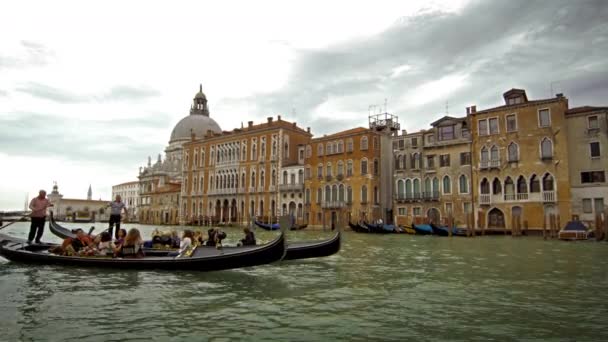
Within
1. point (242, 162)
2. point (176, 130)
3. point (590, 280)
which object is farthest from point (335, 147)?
point (176, 130)

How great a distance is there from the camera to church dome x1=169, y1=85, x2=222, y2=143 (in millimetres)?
62375

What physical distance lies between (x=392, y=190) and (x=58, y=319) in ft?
95.3

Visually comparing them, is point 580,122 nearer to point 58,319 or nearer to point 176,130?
point 58,319

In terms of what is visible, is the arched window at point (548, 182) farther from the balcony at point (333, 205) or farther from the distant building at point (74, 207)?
the distant building at point (74, 207)

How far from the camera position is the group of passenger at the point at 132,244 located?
29.6 ft

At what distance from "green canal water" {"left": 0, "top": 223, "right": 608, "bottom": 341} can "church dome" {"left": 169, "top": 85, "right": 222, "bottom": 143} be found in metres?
53.7

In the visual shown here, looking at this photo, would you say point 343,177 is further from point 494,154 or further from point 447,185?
point 494,154

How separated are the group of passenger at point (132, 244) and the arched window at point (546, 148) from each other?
20.6 meters

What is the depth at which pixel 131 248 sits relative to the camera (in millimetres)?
8953

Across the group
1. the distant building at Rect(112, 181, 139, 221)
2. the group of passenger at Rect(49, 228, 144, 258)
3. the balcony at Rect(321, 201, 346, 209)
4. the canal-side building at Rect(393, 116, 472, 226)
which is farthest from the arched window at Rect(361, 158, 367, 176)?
the distant building at Rect(112, 181, 139, 221)

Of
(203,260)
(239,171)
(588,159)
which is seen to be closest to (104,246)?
(203,260)

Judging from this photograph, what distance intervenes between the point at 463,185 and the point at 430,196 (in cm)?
225

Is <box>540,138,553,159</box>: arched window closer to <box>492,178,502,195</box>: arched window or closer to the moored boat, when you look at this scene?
<box>492,178,502,195</box>: arched window

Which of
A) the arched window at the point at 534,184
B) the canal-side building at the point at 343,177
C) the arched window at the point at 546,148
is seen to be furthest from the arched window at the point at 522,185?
the canal-side building at the point at 343,177
